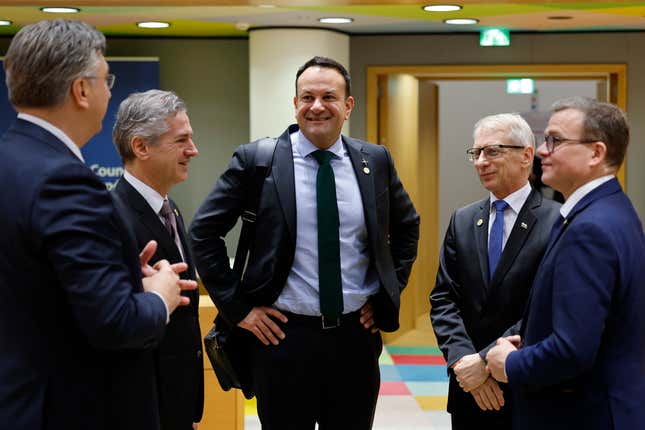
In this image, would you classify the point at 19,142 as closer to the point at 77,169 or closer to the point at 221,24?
the point at 77,169

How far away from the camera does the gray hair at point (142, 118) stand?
2949 mm

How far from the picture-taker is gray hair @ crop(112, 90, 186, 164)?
295 cm

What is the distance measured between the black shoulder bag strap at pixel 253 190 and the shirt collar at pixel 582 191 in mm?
1158

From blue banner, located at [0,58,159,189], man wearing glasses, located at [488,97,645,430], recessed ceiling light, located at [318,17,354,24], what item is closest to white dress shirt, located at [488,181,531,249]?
man wearing glasses, located at [488,97,645,430]

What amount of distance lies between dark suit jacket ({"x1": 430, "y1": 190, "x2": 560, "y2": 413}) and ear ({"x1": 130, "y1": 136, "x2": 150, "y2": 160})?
119cm

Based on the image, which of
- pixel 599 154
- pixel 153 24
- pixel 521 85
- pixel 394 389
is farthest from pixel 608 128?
pixel 521 85

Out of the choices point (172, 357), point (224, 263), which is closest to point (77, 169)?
point (172, 357)

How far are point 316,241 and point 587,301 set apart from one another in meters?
1.14

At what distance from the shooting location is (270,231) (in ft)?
10.6

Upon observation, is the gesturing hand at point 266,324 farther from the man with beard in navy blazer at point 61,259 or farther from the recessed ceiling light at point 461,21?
the recessed ceiling light at point 461,21

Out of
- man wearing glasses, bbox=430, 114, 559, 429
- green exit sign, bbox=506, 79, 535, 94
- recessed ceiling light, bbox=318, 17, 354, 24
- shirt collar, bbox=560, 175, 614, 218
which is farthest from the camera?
green exit sign, bbox=506, 79, 535, 94

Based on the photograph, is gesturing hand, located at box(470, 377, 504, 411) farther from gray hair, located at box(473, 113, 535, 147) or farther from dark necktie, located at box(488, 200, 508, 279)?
gray hair, located at box(473, 113, 535, 147)

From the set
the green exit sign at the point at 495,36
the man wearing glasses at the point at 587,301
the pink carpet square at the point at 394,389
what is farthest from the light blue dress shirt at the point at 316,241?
the green exit sign at the point at 495,36

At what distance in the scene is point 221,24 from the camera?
754cm
